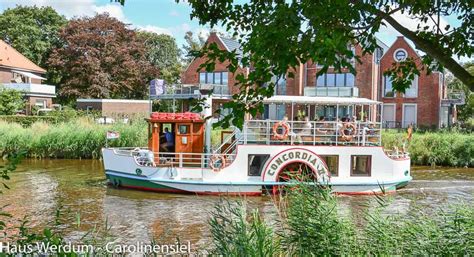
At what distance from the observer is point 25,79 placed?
53.0 meters

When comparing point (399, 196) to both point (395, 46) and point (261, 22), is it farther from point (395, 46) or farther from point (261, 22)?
point (395, 46)

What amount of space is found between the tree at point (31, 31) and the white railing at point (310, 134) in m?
46.3

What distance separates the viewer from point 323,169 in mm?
18250

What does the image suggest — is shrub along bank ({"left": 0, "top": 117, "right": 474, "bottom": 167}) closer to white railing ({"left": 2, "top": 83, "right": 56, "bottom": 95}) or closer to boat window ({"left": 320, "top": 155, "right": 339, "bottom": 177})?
boat window ({"left": 320, "top": 155, "right": 339, "bottom": 177})

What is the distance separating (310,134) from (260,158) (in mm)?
1905

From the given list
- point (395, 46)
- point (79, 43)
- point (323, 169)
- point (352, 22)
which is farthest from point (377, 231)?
point (79, 43)

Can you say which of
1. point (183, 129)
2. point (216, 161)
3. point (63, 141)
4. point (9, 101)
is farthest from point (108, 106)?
point (216, 161)

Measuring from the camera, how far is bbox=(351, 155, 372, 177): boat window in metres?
19.1

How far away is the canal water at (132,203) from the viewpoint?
518 inches

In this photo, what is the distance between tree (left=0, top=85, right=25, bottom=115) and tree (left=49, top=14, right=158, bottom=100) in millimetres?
9492

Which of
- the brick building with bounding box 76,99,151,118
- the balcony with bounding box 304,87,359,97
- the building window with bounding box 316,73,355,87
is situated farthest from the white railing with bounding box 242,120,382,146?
the brick building with bounding box 76,99,151,118

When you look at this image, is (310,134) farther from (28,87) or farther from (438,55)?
Result: (28,87)

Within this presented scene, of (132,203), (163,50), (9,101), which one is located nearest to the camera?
(132,203)

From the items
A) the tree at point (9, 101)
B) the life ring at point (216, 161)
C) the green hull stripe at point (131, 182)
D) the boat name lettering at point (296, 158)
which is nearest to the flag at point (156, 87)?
the green hull stripe at point (131, 182)
